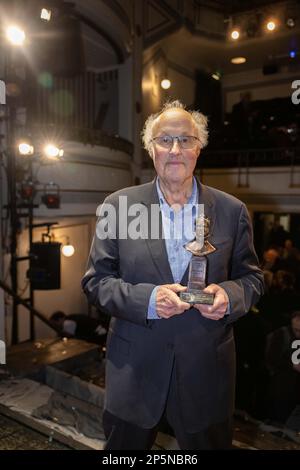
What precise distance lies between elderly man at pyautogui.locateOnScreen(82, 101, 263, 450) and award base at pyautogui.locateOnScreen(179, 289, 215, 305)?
0.14 metres

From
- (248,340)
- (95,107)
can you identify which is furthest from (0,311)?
(95,107)

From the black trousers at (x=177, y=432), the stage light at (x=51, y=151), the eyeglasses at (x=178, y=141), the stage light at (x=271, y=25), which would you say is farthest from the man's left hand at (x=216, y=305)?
the stage light at (x=271, y=25)

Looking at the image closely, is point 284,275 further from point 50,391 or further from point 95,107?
point 95,107

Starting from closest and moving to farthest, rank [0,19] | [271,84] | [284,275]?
[0,19], [284,275], [271,84]

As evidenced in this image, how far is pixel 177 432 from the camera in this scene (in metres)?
1.90

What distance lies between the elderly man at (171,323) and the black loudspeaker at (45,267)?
4932 mm

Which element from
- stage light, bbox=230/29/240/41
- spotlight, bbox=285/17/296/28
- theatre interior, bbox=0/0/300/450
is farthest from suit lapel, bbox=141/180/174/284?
stage light, bbox=230/29/240/41

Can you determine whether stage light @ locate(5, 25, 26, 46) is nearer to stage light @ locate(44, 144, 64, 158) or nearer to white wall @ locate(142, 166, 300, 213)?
stage light @ locate(44, 144, 64, 158)

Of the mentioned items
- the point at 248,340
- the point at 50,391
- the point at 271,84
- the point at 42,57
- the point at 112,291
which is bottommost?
the point at 50,391

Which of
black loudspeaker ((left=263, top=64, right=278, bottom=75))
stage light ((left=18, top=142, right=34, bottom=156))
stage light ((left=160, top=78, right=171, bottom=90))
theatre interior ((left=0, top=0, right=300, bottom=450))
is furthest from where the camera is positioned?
black loudspeaker ((left=263, top=64, right=278, bottom=75))

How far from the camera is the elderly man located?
1823 millimetres

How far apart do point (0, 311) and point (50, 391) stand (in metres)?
1.70

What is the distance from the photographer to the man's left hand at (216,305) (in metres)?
1.65

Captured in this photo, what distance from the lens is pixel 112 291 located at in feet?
5.79
